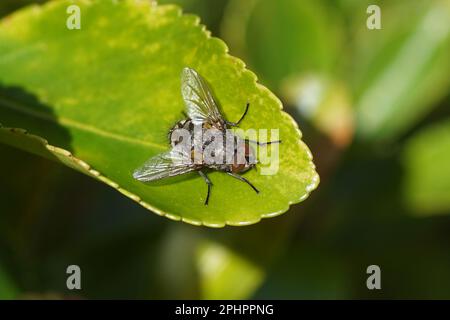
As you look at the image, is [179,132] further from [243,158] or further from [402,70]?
[402,70]

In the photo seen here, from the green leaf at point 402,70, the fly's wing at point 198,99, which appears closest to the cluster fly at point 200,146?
the fly's wing at point 198,99

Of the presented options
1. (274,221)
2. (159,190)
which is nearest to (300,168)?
(159,190)

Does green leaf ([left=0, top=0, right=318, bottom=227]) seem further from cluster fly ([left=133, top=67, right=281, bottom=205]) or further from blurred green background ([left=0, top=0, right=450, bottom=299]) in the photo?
blurred green background ([left=0, top=0, right=450, bottom=299])

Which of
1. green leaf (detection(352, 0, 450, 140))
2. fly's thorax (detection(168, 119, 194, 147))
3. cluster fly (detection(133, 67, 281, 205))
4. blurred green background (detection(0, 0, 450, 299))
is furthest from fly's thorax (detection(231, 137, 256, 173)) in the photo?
green leaf (detection(352, 0, 450, 140))

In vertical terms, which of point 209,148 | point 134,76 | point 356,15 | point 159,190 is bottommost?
point 159,190

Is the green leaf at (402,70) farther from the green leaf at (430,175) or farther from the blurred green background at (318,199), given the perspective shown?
the green leaf at (430,175)

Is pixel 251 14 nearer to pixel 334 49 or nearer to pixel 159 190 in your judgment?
pixel 334 49
